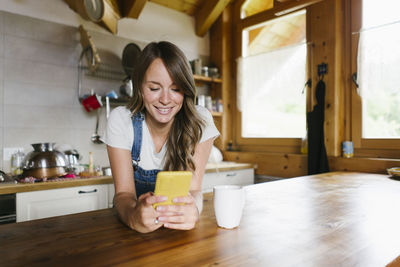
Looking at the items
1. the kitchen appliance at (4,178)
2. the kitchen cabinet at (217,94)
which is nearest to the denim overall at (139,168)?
the kitchen appliance at (4,178)

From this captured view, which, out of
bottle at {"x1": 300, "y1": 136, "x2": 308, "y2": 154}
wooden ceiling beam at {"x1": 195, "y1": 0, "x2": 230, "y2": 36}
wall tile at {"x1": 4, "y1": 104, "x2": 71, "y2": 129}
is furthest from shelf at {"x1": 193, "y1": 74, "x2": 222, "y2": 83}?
wall tile at {"x1": 4, "y1": 104, "x2": 71, "y2": 129}

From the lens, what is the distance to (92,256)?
603 mm

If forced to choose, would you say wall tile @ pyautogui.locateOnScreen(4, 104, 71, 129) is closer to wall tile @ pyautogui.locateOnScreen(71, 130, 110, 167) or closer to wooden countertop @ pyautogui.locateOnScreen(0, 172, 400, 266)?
wall tile @ pyautogui.locateOnScreen(71, 130, 110, 167)

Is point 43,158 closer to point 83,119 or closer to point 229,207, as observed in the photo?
point 83,119

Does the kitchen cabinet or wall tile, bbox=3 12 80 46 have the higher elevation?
wall tile, bbox=3 12 80 46

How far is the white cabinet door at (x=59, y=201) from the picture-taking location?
5.77ft

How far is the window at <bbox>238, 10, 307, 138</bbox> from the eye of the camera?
284 centimetres

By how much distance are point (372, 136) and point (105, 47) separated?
91.2 inches

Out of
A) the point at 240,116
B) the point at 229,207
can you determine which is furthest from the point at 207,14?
the point at 229,207

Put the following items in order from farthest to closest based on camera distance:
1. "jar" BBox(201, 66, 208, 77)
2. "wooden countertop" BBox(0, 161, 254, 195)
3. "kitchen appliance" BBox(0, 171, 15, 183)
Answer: "jar" BBox(201, 66, 208, 77) < "kitchen appliance" BBox(0, 171, 15, 183) < "wooden countertop" BBox(0, 161, 254, 195)

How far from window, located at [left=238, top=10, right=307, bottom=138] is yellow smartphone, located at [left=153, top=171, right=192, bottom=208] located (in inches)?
91.2

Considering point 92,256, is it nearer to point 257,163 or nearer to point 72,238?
point 72,238

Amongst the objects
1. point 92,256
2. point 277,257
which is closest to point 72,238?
point 92,256

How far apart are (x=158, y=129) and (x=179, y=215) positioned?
53 centimetres
